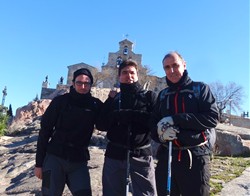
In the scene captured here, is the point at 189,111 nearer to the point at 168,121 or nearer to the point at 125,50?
the point at 168,121

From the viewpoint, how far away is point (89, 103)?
4.23m

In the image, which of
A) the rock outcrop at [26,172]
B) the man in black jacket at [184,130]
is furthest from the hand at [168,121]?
the rock outcrop at [26,172]

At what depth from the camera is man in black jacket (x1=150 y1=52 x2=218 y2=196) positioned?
3111mm

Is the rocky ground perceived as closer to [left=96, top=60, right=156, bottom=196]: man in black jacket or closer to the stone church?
[left=96, top=60, right=156, bottom=196]: man in black jacket

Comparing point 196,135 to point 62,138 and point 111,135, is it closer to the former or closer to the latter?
point 111,135

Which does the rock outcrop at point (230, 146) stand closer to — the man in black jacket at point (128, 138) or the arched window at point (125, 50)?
the man in black jacket at point (128, 138)

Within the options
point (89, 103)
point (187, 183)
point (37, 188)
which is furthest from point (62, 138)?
point (37, 188)

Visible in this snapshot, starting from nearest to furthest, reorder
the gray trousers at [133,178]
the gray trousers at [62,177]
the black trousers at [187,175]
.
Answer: the black trousers at [187,175] < the gray trousers at [133,178] < the gray trousers at [62,177]

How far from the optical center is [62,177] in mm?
3904

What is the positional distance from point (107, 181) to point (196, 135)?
1321 millimetres

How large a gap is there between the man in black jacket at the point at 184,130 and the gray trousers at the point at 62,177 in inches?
42.9

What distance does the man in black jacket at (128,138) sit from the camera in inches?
145

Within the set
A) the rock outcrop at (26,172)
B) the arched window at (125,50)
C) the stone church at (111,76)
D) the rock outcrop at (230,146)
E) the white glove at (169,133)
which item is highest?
the arched window at (125,50)

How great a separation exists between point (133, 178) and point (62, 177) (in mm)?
960
